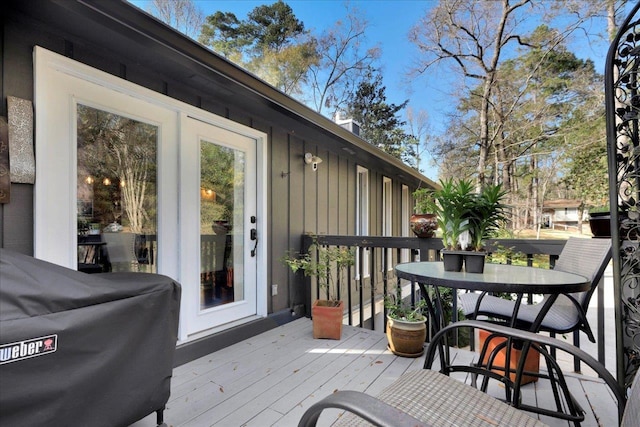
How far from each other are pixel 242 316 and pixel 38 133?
89.4 inches

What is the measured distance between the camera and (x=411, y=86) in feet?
38.1

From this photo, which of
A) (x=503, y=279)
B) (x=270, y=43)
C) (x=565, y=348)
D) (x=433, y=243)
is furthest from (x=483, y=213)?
(x=270, y=43)

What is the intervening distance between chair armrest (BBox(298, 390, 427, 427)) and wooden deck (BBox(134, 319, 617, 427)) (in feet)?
3.69

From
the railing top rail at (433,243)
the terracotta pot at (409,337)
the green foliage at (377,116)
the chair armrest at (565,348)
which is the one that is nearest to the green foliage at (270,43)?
the green foliage at (377,116)

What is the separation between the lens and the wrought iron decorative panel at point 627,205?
1.50 m

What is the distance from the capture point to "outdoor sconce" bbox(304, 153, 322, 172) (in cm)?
425

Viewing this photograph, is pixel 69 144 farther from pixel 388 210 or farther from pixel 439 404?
pixel 388 210

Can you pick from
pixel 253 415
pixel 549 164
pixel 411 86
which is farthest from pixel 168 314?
pixel 549 164

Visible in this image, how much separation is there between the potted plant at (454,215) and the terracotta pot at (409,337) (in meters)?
0.96

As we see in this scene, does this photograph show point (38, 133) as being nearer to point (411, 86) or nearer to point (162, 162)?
point (162, 162)

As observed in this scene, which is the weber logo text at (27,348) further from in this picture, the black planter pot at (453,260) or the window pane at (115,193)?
the black planter pot at (453,260)

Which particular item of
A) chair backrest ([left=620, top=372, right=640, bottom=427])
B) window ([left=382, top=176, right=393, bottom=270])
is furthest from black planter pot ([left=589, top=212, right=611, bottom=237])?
window ([left=382, top=176, right=393, bottom=270])

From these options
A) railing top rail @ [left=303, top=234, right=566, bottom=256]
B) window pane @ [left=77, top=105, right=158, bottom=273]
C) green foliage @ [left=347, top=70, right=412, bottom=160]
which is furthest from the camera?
green foliage @ [left=347, top=70, right=412, bottom=160]

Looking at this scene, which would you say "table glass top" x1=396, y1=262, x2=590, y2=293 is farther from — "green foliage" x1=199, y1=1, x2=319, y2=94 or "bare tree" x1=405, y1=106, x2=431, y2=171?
"bare tree" x1=405, y1=106, x2=431, y2=171
